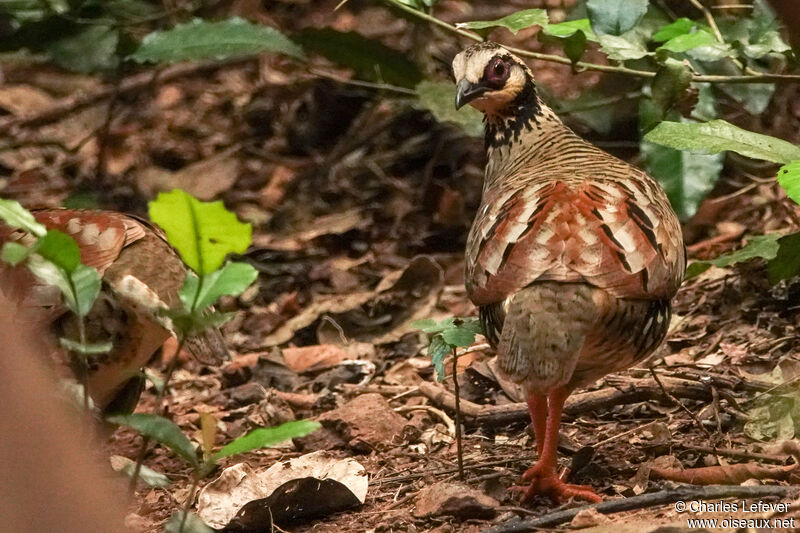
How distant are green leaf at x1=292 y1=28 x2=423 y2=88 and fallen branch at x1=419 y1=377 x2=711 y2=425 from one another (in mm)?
2726

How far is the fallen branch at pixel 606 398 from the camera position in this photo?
401 cm

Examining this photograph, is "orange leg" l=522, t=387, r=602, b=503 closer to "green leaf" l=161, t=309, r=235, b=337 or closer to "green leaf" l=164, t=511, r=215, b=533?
"green leaf" l=164, t=511, r=215, b=533

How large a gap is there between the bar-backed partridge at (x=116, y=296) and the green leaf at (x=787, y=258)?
A: 2.18 meters

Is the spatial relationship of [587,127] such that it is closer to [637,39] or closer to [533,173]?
[637,39]

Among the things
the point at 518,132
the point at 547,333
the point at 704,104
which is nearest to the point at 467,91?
the point at 518,132

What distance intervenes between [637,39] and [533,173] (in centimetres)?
99

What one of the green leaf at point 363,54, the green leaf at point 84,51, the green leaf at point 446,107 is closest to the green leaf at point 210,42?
the green leaf at point 363,54

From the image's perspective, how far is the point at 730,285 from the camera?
4.97 metres

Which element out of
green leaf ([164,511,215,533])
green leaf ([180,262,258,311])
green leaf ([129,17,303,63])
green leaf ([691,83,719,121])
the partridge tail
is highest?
green leaf ([180,262,258,311])

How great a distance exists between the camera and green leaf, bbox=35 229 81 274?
251cm

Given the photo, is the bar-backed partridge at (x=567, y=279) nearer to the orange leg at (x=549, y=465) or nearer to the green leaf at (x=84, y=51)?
the orange leg at (x=549, y=465)

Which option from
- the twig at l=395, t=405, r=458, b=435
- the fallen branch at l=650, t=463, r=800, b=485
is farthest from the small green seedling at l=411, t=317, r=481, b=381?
the twig at l=395, t=405, r=458, b=435

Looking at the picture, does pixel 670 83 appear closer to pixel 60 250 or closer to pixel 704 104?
pixel 704 104

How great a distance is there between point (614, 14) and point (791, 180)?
1.19 meters
